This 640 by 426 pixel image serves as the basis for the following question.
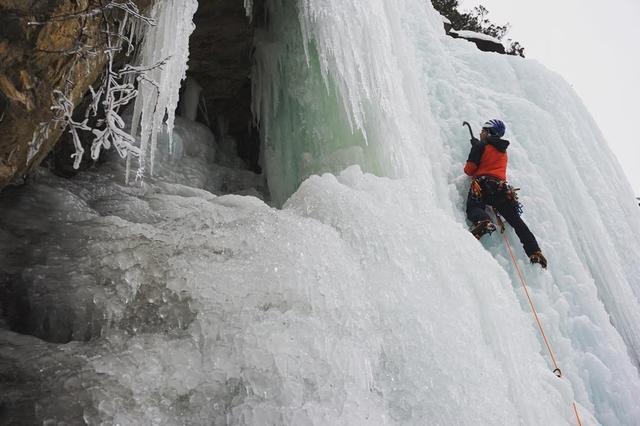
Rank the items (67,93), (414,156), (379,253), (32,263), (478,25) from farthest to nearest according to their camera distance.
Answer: (478,25) < (414,156) < (379,253) < (32,263) < (67,93)

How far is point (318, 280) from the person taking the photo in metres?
2.05

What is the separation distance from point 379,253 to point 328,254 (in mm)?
300

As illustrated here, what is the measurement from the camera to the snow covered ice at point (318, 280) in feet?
5.35

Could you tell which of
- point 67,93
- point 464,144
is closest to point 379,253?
point 67,93

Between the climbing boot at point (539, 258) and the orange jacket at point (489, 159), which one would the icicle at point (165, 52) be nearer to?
the orange jacket at point (489, 159)

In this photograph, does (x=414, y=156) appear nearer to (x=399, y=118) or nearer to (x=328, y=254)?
(x=399, y=118)

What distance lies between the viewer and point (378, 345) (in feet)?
6.44

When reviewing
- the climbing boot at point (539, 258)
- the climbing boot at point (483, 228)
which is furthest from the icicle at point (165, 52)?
the climbing boot at point (539, 258)

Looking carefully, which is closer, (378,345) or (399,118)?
(378,345)

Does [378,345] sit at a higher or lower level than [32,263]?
higher

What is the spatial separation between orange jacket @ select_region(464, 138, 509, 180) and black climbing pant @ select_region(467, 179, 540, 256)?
0.41 feet

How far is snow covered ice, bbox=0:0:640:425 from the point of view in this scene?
5.35ft

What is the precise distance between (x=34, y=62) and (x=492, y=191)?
11.1ft

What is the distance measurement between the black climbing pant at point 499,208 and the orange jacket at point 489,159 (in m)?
0.12
